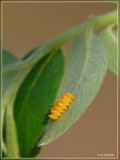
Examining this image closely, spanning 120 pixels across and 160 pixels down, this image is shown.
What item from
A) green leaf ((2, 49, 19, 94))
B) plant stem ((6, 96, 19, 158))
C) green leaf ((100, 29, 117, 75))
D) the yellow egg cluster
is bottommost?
plant stem ((6, 96, 19, 158))

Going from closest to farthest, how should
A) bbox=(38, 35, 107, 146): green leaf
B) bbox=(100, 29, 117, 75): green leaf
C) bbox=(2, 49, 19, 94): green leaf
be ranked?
bbox=(38, 35, 107, 146): green leaf < bbox=(100, 29, 117, 75): green leaf < bbox=(2, 49, 19, 94): green leaf

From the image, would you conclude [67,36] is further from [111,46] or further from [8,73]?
[8,73]

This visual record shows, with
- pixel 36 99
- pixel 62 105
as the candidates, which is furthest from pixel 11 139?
pixel 62 105

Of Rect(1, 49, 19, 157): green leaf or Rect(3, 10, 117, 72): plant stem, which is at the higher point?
Rect(3, 10, 117, 72): plant stem

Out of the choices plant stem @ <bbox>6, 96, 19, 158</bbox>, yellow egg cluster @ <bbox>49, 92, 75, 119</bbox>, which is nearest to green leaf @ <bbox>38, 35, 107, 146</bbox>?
yellow egg cluster @ <bbox>49, 92, 75, 119</bbox>

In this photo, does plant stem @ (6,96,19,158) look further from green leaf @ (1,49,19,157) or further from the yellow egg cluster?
the yellow egg cluster

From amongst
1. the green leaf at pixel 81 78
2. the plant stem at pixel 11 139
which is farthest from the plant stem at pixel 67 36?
the plant stem at pixel 11 139

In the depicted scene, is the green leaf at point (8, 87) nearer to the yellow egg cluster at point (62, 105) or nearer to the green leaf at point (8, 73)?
the green leaf at point (8, 73)
